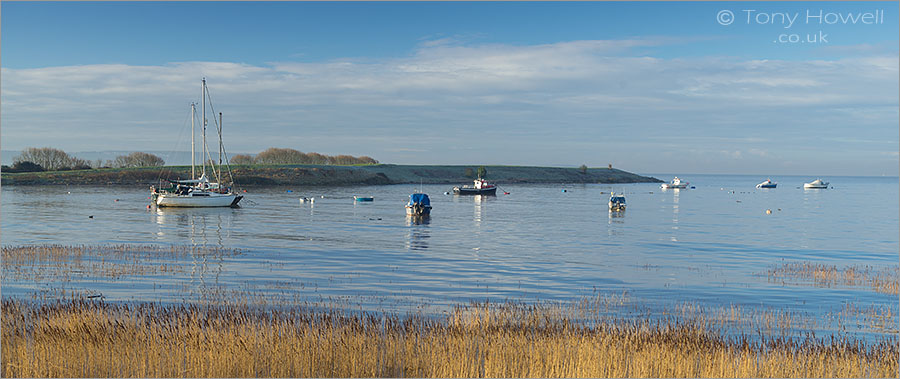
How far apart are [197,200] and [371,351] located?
69.9 m

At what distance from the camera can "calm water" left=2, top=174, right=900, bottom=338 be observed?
2517 cm

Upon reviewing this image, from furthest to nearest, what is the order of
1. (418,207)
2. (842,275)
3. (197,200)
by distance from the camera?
1. (197,200)
2. (418,207)
3. (842,275)

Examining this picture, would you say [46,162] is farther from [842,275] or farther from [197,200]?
[842,275]

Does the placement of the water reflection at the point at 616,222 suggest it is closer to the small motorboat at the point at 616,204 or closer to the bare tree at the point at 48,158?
the small motorboat at the point at 616,204

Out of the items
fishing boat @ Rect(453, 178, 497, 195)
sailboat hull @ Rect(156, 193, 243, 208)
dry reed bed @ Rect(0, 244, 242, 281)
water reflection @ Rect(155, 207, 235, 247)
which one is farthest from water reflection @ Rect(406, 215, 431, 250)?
fishing boat @ Rect(453, 178, 497, 195)

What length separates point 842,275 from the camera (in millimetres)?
31625

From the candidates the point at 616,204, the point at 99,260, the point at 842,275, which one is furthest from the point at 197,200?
the point at 842,275

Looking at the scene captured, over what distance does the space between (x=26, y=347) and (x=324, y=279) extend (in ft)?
50.3

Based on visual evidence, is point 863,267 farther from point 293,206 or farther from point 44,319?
point 293,206

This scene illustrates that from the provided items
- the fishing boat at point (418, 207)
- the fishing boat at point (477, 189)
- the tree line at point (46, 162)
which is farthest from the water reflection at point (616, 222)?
the tree line at point (46, 162)

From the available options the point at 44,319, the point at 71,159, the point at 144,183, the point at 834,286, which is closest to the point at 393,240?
the point at 834,286

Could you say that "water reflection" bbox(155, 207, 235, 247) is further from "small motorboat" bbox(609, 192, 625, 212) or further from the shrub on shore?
the shrub on shore

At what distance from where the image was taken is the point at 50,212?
6669cm

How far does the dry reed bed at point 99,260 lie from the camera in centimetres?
2722
